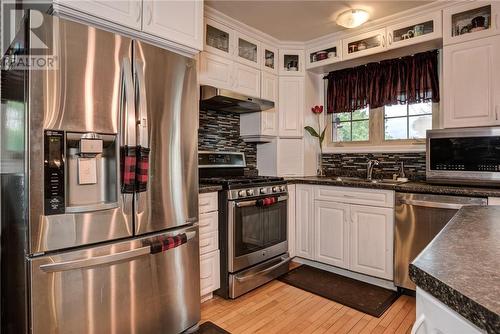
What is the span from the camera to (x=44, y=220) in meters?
1.30

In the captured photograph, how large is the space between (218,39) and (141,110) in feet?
5.23

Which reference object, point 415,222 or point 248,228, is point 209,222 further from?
point 415,222

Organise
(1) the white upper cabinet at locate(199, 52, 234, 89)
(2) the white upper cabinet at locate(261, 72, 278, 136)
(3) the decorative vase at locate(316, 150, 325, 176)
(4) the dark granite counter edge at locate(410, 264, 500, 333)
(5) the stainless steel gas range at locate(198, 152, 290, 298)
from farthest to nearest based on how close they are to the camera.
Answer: (3) the decorative vase at locate(316, 150, 325, 176) → (2) the white upper cabinet at locate(261, 72, 278, 136) → (1) the white upper cabinet at locate(199, 52, 234, 89) → (5) the stainless steel gas range at locate(198, 152, 290, 298) → (4) the dark granite counter edge at locate(410, 264, 500, 333)

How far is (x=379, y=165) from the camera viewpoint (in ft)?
10.8

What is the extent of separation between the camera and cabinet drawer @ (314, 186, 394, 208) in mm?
2551

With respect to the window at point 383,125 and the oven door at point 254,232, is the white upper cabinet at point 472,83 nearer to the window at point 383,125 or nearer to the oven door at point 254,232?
the window at point 383,125

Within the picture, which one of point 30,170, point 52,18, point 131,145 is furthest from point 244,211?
point 52,18

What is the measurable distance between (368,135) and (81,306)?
124 inches

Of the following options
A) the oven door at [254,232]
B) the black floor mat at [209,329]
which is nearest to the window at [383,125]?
the oven door at [254,232]

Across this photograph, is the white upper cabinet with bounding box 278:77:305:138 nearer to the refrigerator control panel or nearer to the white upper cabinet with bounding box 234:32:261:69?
the white upper cabinet with bounding box 234:32:261:69

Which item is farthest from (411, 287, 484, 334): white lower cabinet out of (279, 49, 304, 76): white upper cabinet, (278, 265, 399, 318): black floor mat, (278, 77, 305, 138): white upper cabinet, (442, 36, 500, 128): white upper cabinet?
(279, 49, 304, 76): white upper cabinet

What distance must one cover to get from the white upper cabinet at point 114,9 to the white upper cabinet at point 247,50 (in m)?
1.38

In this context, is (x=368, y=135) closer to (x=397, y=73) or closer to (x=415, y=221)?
(x=397, y=73)

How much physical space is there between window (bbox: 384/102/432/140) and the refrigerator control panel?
123 inches
